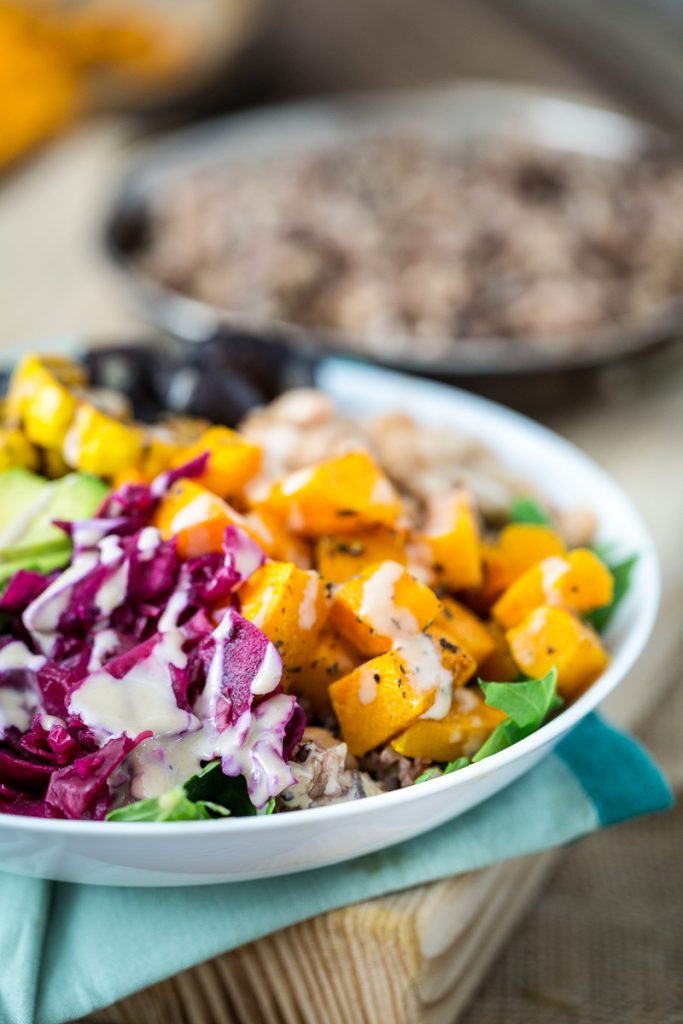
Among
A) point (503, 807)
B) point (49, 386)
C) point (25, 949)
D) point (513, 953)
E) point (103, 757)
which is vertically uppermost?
point (49, 386)

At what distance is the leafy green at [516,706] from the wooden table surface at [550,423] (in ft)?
0.69

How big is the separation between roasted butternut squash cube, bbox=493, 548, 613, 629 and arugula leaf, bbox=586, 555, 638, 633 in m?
0.09

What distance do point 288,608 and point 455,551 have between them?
0.95 ft

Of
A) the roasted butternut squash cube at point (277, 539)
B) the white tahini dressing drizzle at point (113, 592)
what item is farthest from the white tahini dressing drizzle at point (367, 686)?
the white tahini dressing drizzle at point (113, 592)

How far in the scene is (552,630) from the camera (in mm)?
1336

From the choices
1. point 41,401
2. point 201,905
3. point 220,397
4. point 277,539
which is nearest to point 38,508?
point 41,401

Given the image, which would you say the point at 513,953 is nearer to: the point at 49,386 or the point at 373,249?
the point at 49,386

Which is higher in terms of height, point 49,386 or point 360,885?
point 49,386

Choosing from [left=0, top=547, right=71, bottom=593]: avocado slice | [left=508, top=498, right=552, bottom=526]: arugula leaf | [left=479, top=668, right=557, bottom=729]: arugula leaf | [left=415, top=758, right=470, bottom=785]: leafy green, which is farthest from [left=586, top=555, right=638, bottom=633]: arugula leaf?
[left=0, top=547, right=71, bottom=593]: avocado slice

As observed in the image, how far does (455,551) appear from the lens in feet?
4.67

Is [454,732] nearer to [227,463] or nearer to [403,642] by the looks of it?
[403,642]

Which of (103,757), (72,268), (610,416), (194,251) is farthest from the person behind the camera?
(72,268)

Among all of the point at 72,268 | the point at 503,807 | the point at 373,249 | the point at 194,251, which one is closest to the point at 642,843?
the point at 503,807

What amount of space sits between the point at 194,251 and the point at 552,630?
4.88 feet
